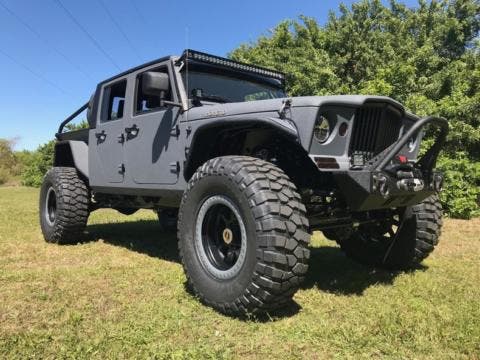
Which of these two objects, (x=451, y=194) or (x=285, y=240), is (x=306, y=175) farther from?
(x=451, y=194)

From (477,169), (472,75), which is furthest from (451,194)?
(472,75)

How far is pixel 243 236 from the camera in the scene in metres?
3.23

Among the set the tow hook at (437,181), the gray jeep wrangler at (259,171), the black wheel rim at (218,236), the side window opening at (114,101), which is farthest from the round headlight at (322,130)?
the side window opening at (114,101)

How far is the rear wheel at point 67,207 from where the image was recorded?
6.09m

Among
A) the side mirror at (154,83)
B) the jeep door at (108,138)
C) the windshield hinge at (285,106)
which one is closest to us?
the windshield hinge at (285,106)

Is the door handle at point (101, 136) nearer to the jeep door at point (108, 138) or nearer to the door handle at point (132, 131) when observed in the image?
the jeep door at point (108, 138)

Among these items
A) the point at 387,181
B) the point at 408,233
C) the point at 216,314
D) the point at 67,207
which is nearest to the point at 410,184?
the point at 387,181

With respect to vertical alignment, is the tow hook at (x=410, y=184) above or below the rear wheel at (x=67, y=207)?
above

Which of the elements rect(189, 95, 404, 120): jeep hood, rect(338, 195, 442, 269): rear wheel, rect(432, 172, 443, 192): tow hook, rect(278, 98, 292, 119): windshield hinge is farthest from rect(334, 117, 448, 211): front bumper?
rect(338, 195, 442, 269): rear wheel

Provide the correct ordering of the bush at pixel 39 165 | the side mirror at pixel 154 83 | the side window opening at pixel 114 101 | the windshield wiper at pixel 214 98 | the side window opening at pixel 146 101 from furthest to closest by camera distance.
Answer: the bush at pixel 39 165 < the side window opening at pixel 114 101 < the side window opening at pixel 146 101 < the windshield wiper at pixel 214 98 < the side mirror at pixel 154 83

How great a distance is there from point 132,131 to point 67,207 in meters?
1.70

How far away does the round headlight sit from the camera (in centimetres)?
333

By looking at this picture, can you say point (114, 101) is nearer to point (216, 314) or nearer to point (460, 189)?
point (216, 314)

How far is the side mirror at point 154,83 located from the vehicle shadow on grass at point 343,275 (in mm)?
2163
